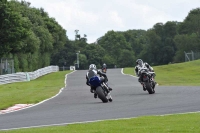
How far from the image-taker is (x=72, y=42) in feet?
461

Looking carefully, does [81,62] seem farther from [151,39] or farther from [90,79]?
[90,79]

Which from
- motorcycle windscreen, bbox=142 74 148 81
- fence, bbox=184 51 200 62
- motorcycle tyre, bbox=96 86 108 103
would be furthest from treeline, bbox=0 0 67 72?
motorcycle tyre, bbox=96 86 108 103

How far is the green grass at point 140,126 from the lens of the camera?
36.5 feet

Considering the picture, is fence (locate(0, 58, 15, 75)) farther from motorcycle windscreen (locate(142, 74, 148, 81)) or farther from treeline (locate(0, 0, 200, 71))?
motorcycle windscreen (locate(142, 74, 148, 81))

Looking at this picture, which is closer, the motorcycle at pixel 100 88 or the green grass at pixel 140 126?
the green grass at pixel 140 126

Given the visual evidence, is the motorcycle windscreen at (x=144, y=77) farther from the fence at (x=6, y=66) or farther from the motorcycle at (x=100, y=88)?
the fence at (x=6, y=66)

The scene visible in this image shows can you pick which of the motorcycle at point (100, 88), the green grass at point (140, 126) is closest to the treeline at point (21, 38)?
the motorcycle at point (100, 88)

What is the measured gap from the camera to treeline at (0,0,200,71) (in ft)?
174

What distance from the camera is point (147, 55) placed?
4970 inches

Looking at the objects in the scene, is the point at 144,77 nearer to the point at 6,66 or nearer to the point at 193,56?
the point at 6,66

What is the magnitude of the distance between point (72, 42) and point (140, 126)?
129 metres

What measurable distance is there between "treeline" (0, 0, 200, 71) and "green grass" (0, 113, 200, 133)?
129 feet

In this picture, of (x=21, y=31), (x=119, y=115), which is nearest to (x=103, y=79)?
(x=119, y=115)

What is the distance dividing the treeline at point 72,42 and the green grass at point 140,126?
129 ft
